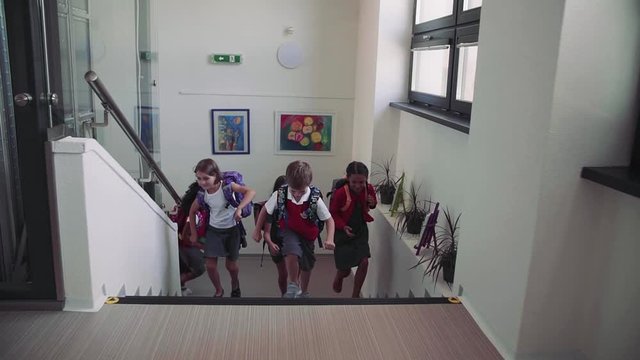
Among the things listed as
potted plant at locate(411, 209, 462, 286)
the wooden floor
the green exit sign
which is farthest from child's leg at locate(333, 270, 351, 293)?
the green exit sign

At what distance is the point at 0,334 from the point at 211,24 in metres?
4.44

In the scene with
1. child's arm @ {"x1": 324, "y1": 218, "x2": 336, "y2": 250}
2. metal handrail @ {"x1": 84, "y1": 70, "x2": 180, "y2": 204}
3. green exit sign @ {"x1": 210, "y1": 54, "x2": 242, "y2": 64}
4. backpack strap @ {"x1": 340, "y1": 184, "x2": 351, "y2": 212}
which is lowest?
child's arm @ {"x1": 324, "y1": 218, "x2": 336, "y2": 250}

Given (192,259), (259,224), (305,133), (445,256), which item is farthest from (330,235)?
(305,133)

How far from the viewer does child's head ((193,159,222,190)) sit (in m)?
3.64

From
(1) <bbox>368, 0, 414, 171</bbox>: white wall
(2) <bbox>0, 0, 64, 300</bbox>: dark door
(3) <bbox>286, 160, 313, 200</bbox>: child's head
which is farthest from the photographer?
(1) <bbox>368, 0, 414, 171</bbox>: white wall

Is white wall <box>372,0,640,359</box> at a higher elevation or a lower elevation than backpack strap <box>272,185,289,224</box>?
higher

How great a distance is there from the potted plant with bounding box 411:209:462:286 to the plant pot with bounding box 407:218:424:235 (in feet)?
0.94

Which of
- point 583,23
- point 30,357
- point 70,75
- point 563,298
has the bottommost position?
point 30,357

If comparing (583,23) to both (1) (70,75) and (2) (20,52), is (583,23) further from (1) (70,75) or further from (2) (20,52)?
(1) (70,75)

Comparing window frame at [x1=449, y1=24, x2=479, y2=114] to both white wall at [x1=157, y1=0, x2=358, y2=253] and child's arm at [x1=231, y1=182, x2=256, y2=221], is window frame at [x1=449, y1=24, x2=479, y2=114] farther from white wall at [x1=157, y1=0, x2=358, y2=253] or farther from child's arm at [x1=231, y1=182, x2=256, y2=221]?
white wall at [x1=157, y1=0, x2=358, y2=253]

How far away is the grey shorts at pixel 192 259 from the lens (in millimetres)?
4496

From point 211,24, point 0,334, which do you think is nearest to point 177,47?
point 211,24

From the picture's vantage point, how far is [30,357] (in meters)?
1.89

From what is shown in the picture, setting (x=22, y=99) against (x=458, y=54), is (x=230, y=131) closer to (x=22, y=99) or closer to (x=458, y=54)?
(x=458, y=54)
